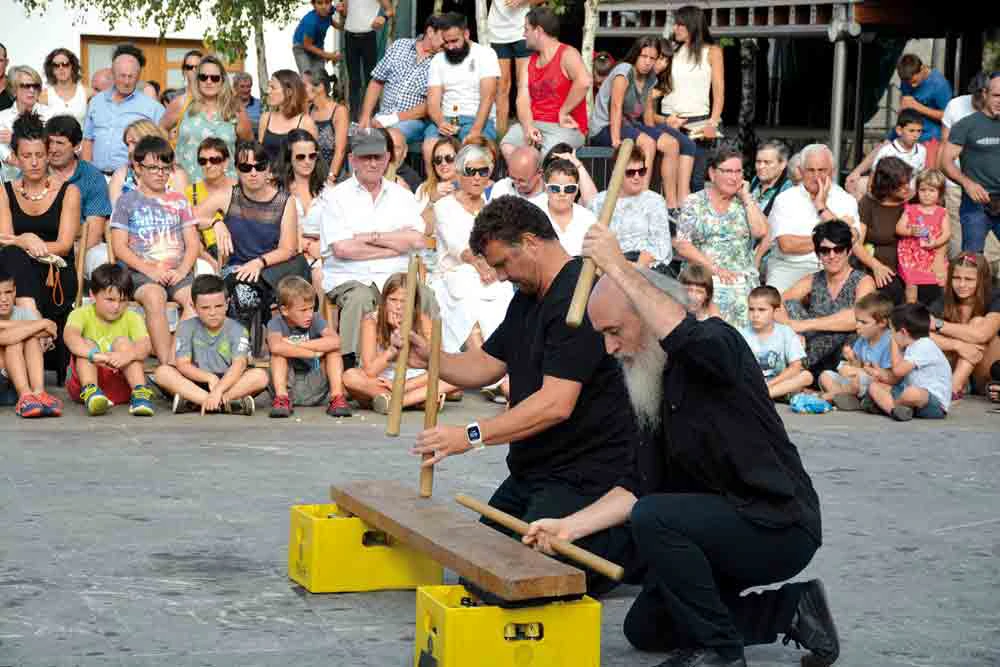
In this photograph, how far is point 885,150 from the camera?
42.5 ft

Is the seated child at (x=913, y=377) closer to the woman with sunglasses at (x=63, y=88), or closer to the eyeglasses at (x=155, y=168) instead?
the eyeglasses at (x=155, y=168)

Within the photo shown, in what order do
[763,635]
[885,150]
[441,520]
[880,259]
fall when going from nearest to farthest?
[763,635] < [441,520] < [880,259] < [885,150]

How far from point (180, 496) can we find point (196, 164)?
5.13 meters

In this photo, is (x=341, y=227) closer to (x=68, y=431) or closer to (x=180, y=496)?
(x=68, y=431)

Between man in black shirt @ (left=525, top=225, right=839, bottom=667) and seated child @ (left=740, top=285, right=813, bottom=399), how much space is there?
550cm

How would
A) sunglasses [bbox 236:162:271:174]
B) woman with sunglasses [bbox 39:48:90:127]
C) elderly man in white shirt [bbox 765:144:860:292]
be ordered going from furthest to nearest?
woman with sunglasses [bbox 39:48:90:127]
elderly man in white shirt [bbox 765:144:860:292]
sunglasses [bbox 236:162:271:174]

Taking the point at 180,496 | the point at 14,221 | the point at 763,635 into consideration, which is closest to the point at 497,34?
the point at 14,221

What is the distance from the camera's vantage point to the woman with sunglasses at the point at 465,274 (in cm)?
1009

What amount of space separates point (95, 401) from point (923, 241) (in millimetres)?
5730

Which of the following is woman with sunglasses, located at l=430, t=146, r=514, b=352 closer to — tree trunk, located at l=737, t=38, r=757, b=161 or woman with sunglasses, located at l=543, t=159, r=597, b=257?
woman with sunglasses, located at l=543, t=159, r=597, b=257

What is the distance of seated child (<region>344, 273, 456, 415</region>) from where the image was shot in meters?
9.54

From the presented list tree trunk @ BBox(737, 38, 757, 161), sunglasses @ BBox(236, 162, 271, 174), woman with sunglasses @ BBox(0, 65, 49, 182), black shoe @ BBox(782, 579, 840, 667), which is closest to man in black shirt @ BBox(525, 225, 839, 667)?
black shoe @ BBox(782, 579, 840, 667)

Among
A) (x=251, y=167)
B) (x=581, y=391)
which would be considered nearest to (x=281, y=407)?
(x=251, y=167)

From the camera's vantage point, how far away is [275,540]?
623cm
